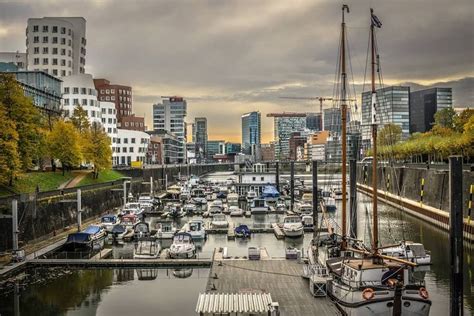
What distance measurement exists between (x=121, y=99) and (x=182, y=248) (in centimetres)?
15844

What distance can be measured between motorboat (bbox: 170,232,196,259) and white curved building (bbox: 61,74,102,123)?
264 ft

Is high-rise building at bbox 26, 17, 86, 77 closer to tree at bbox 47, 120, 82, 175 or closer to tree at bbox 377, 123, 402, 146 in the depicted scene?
tree at bbox 47, 120, 82, 175

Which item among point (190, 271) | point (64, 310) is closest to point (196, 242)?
point (190, 271)

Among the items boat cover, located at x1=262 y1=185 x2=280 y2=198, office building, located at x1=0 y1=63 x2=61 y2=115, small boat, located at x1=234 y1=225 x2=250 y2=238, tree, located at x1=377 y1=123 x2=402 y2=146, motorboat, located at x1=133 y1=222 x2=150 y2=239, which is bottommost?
small boat, located at x1=234 y1=225 x2=250 y2=238

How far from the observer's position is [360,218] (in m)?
76.4

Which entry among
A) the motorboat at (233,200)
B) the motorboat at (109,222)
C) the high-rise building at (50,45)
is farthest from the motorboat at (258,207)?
the high-rise building at (50,45)

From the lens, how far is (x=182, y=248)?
147ft

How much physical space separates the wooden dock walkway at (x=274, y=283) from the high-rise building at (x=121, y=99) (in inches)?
6120

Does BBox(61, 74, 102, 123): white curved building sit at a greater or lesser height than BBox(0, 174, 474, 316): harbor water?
greater

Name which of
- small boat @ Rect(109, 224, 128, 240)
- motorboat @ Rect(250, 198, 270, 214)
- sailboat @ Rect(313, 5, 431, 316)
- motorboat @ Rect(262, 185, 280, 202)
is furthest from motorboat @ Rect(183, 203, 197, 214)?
sailboat @ Rect(313, 5, 431, 316)

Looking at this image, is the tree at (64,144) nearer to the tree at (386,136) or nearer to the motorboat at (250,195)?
the motorboat at (250,195)

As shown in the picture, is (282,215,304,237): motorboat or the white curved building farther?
the white curved building

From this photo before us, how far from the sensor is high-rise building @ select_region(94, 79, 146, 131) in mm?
186375

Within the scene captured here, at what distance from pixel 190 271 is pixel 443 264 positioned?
21.0m
